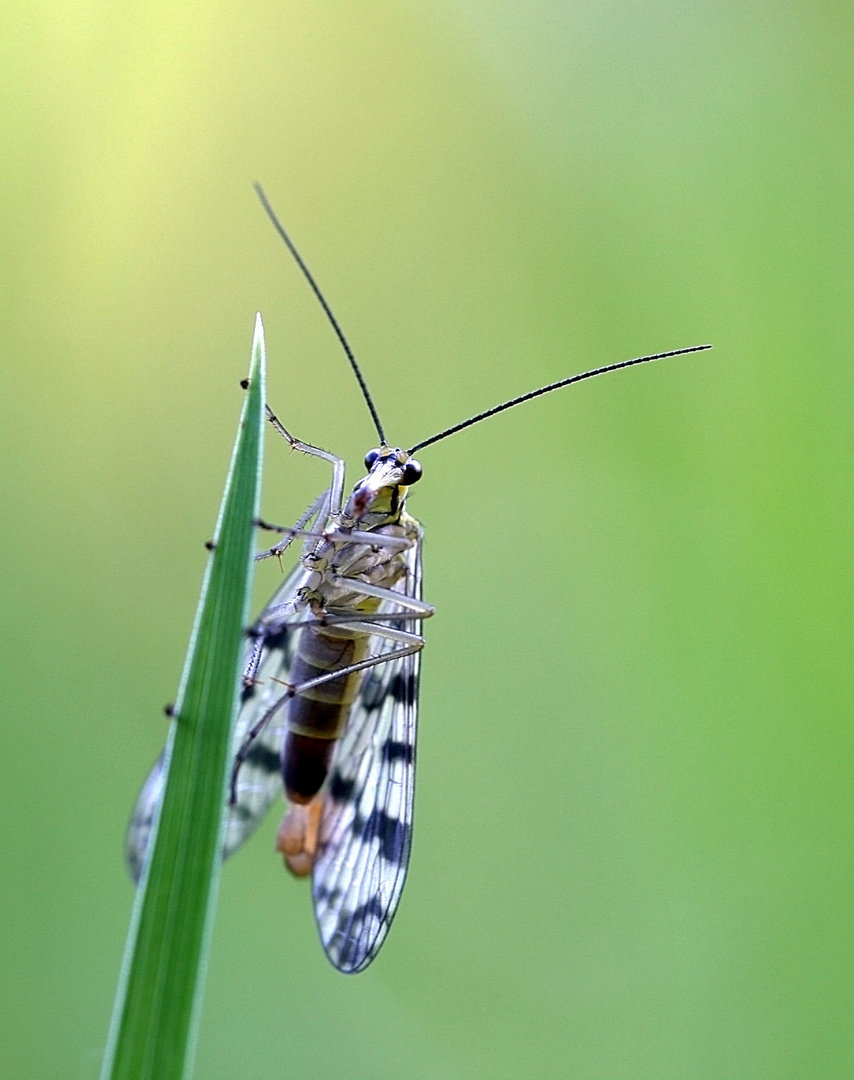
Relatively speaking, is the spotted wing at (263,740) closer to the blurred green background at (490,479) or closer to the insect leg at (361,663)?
the insect leg at (361,663)

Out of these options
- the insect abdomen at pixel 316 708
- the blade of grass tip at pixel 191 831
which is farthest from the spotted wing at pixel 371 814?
the blade of grass tip at pixel 191 831

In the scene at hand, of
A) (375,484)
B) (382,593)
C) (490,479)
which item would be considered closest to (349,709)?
(382,593)

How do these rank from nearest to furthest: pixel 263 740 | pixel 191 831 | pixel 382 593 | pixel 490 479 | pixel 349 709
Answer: pixel 191 831 → pixel 382 593 → pixel 349 709 → pixel 263 740 → pixel 490 479

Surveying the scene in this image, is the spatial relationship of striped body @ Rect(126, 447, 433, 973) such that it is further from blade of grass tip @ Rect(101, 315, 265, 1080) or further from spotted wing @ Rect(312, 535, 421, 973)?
blade of grass tip @ Rect(101, 315, 265, 1080)

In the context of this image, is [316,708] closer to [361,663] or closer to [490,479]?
[361,663]

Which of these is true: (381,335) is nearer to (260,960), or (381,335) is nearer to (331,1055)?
(260,960)

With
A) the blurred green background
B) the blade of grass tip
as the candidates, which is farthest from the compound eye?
the blurred green background
